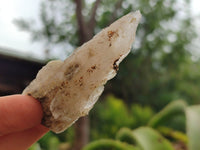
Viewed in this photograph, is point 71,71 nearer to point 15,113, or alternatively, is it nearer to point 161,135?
point 15,113

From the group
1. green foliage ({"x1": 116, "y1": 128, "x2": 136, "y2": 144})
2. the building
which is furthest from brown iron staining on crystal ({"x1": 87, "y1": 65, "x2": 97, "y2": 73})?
the building

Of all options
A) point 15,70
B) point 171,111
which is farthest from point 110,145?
point 15,70

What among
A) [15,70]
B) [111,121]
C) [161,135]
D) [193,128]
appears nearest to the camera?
[193,128]

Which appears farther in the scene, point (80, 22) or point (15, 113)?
point (80, 22)

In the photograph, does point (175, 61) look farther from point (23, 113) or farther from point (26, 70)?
point (23, 113)

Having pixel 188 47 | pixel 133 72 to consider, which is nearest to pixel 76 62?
pixel 133 72

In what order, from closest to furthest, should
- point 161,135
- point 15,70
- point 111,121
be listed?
point 161,135, point 111,121, point 15,70
